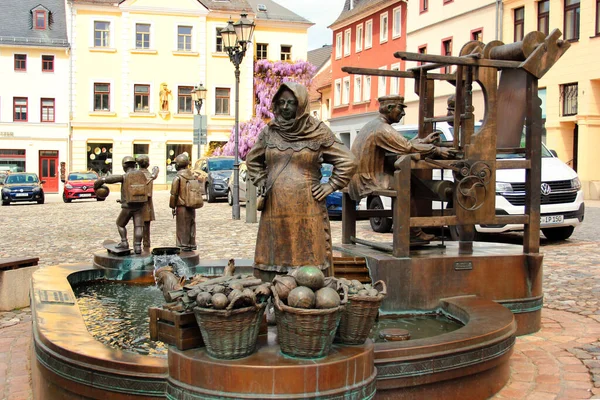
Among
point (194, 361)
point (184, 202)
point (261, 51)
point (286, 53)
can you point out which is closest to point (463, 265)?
point (194, 361)

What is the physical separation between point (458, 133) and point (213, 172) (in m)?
22.3

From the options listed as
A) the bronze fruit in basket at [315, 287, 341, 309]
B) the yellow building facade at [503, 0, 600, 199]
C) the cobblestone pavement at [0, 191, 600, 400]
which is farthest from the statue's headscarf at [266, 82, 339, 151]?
the yellow building facade at [503, 0, 600, 199]

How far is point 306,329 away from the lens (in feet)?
13.6

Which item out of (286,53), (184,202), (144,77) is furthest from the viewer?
(286,53)

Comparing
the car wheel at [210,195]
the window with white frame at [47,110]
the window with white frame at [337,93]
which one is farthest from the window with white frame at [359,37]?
the car wheel at [210,195]

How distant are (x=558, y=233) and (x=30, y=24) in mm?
45118

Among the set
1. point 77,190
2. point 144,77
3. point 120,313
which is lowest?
point 120,313

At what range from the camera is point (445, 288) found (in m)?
6.93

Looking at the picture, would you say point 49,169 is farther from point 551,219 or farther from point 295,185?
point 295,185

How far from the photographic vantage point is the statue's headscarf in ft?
18.4

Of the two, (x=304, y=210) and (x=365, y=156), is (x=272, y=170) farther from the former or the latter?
(x=365, y=156)

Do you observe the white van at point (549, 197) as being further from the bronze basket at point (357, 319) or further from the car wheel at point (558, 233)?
the bronze basket at point (357, 319)

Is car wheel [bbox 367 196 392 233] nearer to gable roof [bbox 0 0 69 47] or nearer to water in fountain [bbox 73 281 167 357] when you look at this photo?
water in fountain [bbox 73 281 167 357]

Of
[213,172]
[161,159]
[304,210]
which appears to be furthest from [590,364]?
[161,159]
